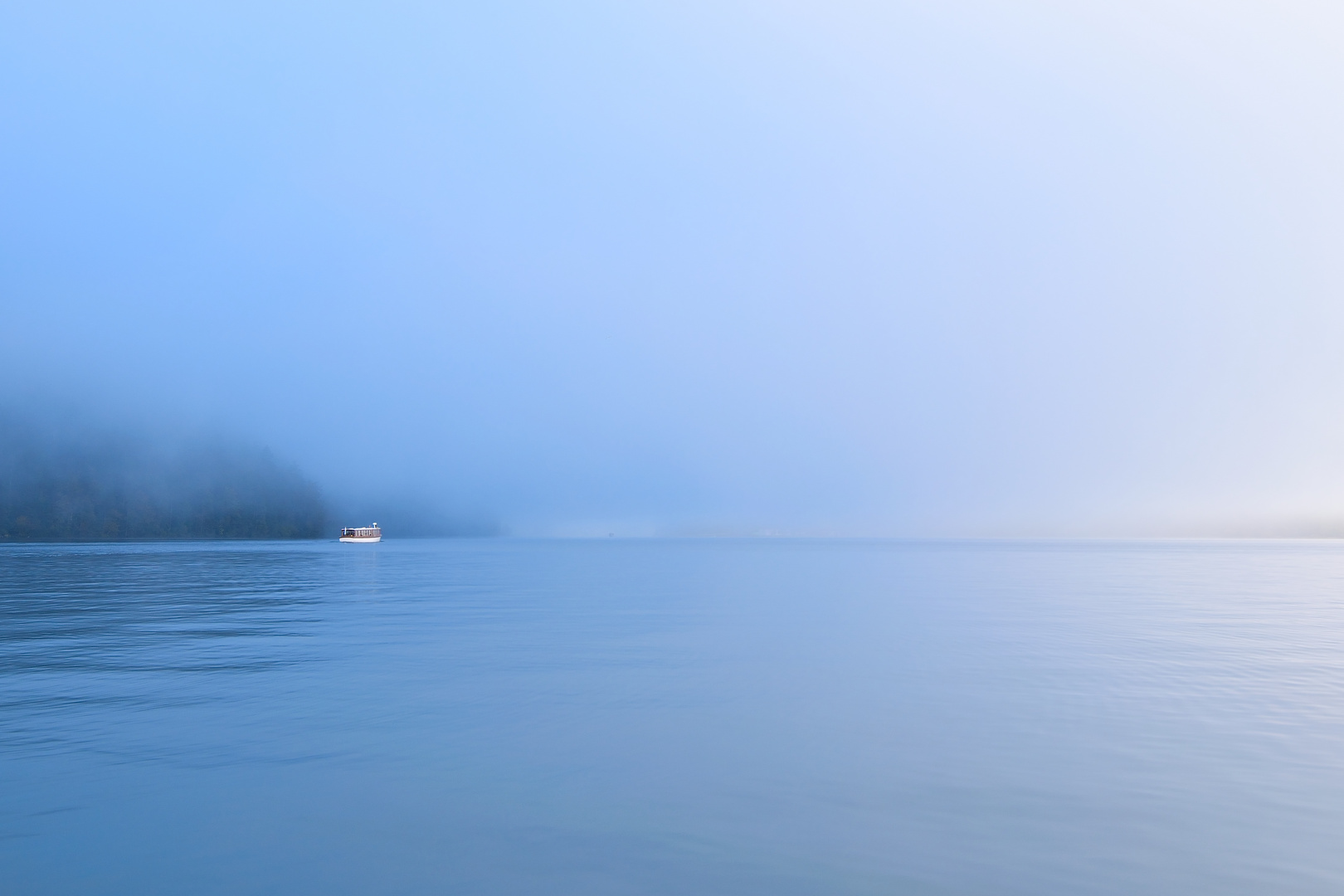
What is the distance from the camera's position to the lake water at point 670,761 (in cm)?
1081

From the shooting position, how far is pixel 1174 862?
10.9 m

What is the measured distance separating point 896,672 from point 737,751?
1126 centimetres

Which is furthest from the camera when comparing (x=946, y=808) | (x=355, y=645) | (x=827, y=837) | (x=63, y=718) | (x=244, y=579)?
(x=244, y=579)

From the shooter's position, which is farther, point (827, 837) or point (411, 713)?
point (411, 713)

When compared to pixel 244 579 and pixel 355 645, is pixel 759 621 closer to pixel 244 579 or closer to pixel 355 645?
pixel 355 645

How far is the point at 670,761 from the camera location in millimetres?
15844

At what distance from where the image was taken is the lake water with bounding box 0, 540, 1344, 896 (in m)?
10.8

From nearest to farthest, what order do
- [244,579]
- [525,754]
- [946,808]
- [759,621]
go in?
[946,808] < [525,754] < [759,621] < [244,579]

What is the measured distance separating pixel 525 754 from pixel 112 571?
292 ft

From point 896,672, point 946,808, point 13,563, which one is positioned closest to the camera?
point 946,808

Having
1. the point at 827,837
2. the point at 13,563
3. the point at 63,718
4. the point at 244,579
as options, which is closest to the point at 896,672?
the point at 827,837

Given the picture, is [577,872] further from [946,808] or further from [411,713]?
[411,713]

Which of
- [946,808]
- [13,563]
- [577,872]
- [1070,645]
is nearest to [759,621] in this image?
[1070,645]

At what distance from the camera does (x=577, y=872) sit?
10.6 meters
